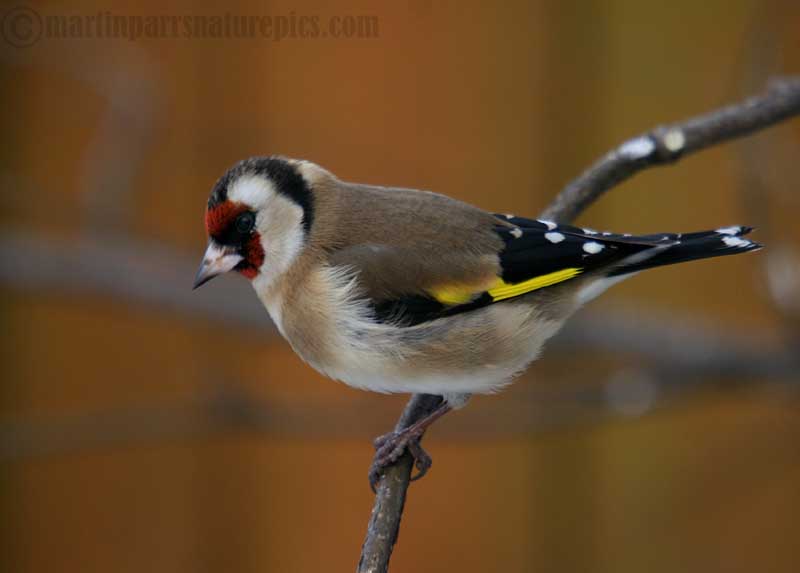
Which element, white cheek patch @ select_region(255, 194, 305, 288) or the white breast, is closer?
the white breast

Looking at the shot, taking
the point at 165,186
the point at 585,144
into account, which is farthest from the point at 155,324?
the point at 585,144

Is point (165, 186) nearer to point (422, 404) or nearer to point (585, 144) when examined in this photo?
point (585, 144)

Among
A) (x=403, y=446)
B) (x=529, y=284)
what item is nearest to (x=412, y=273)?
(x=529, y=284)

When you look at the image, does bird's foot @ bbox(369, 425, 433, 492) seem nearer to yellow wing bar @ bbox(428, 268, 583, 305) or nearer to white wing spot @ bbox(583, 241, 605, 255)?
yellow wing bar @ bbox(428, 268, 583, 305)

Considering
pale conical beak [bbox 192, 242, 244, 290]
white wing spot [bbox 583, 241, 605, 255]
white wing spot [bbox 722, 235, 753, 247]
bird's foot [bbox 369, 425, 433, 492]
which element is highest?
white wing spot [bbox 722, 235, 753, 247]

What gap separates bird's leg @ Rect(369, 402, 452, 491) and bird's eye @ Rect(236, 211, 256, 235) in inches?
25.5

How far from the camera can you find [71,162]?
15.1 ft

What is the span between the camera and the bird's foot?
247cm

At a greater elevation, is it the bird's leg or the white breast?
the white breast

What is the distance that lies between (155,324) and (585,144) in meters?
2.16

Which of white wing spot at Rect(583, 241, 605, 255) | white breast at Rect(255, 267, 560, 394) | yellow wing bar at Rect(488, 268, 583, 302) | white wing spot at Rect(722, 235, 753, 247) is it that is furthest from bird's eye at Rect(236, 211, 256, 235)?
white wing spot at Rect(722, 235, 753, 247)

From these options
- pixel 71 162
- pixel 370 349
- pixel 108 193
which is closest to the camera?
pixel 370 349

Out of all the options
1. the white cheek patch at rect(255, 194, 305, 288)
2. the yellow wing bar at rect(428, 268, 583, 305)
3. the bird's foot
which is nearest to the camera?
the bird's foot

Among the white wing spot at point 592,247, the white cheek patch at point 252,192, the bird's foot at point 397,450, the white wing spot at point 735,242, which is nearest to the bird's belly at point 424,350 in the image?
the bird's foot at point 397,450
